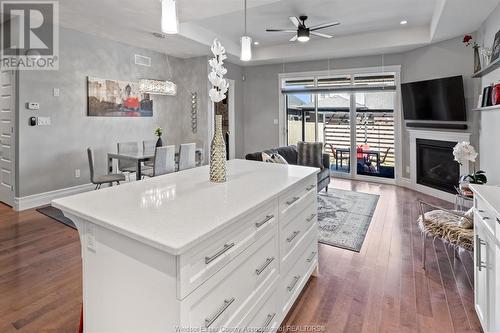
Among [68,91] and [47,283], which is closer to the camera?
[47,283]

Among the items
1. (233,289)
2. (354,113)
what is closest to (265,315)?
(233,289)

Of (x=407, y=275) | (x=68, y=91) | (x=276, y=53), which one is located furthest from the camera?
(x=276, y=53)

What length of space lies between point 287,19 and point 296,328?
458 cm

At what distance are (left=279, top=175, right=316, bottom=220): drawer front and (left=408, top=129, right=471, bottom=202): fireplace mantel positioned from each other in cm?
325

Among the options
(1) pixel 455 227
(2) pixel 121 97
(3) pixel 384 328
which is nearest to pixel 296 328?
(3) pixel 384 328

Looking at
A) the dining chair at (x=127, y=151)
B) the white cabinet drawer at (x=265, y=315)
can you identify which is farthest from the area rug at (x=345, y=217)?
the dining chair at (x=127, y=151)

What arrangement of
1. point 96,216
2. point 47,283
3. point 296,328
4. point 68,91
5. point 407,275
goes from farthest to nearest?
point 68,91, point 407,275, point 47,283, point 296,328, point 96,216

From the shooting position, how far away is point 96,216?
1267 millimetres

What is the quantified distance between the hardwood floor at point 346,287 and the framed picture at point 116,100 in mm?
2366

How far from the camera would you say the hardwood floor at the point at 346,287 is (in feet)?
6.38

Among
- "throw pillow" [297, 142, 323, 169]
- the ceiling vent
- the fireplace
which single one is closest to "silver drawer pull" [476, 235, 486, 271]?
"throw pillow" [297, 142, 323, 169]

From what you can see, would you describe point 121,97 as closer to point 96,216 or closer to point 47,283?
point 47,283

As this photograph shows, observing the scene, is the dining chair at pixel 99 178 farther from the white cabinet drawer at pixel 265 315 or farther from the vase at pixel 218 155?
the white cabinet drawer at pixel 265 315

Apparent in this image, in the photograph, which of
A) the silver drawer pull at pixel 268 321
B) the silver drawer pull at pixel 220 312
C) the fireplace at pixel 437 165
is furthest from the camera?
the fireplace at pixel 437 165
